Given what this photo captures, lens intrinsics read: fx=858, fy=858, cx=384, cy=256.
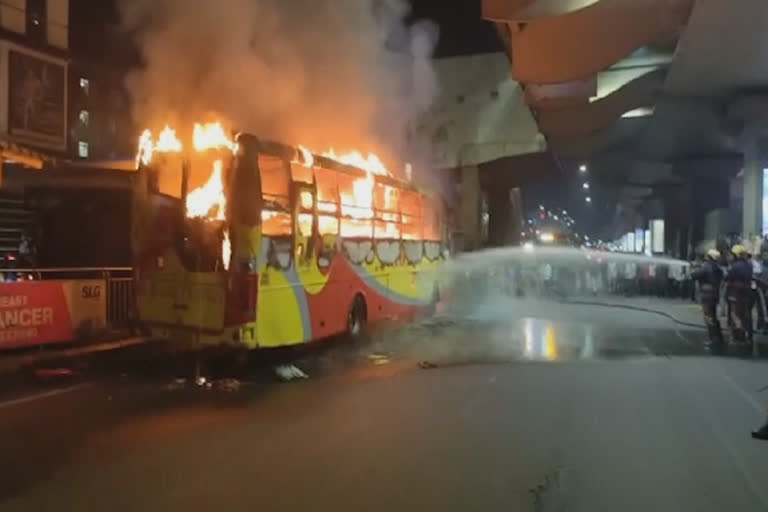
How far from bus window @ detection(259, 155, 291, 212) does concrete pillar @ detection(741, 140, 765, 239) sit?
52.9 ft

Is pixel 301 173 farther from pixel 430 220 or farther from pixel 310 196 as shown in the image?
pixel 430 220

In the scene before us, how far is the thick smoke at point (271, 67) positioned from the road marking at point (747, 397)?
714 cm

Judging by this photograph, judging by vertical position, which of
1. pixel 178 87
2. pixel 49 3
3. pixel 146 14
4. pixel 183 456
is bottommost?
pixel 183 456

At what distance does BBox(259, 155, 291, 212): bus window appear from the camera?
10.6 meters

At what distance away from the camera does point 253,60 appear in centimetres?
1439

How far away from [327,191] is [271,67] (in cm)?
361

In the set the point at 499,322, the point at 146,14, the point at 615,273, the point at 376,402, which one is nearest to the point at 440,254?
the point at 499,322

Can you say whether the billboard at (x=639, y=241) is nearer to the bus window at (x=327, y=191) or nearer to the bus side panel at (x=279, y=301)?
the bus window at (x=327, y=191)

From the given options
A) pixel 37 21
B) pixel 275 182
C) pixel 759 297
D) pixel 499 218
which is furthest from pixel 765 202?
pixel 37 21

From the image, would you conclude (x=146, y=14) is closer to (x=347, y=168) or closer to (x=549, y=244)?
(x=347, y=168)

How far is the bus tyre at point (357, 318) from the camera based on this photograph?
43.7 ft

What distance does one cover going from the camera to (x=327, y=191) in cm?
1238

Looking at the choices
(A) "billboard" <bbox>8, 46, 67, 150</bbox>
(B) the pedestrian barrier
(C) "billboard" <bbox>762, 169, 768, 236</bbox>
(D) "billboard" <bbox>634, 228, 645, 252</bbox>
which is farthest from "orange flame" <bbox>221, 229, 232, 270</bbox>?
(D) "billboard" <bbox>634, 228, 645, 252</bbox>

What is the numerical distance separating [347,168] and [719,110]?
13.4 m
